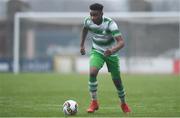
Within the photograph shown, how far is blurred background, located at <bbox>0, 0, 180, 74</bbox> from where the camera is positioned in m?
41.9

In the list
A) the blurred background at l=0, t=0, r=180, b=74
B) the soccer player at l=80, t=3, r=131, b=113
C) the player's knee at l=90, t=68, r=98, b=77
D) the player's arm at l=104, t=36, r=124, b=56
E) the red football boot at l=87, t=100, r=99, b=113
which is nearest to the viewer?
the player's arm at l=104, t=36, r=124, b=56

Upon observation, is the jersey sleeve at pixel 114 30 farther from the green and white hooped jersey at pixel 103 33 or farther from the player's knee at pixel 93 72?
the player's knee at pixel 93 72

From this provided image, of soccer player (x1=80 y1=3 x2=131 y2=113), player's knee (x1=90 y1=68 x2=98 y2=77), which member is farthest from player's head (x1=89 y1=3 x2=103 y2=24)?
player's knee (x1=90 y1=68 x2=98 y2=77)

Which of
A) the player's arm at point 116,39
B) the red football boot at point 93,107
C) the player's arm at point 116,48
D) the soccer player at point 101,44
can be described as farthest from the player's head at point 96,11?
the red football boot at point 93,107

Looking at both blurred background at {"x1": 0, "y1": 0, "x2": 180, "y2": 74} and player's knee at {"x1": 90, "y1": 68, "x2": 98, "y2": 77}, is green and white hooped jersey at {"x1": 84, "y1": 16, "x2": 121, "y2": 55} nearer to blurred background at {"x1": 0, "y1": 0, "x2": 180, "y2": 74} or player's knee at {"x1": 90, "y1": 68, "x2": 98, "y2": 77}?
player's knee at {"x1": 90, "y1": 68, "x2": 98, "y2": 77}

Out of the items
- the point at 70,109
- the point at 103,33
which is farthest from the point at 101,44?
the point at 70,109

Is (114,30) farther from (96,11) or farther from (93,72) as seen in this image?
(93,72)

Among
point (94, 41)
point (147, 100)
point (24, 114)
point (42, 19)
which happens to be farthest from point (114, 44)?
point (42, 19)

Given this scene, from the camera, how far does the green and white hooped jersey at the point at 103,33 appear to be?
42.1 feet

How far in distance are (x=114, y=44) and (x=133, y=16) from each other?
30.8 meters

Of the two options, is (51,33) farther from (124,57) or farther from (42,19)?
(124,57)

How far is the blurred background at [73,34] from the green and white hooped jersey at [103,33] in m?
27.6

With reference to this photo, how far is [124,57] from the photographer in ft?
137

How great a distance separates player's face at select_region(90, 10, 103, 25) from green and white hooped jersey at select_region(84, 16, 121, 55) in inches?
3.9
